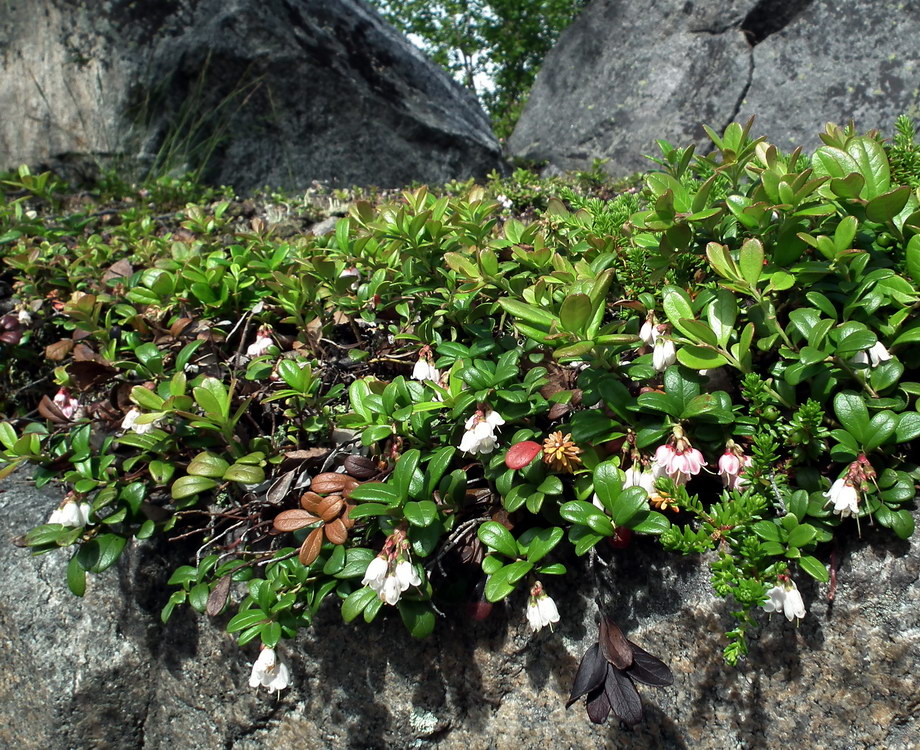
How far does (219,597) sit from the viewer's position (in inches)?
67.0

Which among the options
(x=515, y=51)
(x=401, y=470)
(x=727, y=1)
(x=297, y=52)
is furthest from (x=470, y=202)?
(x=515, y=51)

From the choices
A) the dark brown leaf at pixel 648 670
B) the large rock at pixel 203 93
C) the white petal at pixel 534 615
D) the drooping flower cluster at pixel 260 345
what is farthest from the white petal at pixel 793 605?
the large rock at pixel 203 93

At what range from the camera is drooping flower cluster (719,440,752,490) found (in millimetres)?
1439

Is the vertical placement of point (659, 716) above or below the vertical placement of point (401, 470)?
below

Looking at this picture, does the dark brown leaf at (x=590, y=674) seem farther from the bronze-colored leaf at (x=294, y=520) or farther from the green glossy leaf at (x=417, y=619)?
the bronze-colored leaf at (x=294, y=520)

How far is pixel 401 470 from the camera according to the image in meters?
1.56

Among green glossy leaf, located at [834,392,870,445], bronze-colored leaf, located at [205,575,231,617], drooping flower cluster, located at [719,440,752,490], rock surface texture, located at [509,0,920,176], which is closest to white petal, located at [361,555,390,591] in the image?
bronze-colored leaf, located at [205,575,231,617]

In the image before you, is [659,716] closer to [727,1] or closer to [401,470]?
[401,470]

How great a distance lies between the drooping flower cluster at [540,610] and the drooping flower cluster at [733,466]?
470 millimetres

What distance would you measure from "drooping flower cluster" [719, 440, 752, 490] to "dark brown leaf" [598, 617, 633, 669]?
409mm

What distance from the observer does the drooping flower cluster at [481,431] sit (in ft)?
5.03

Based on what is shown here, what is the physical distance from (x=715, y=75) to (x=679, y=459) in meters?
4.51

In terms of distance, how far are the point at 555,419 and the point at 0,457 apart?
64.3 inches

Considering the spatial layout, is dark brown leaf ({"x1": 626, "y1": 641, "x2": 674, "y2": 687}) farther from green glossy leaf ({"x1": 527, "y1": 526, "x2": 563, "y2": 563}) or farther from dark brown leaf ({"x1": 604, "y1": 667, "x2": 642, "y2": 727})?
green glossy leaf ({"x1": 527, "y1": 526, "x2": 563, "y2": 563})
